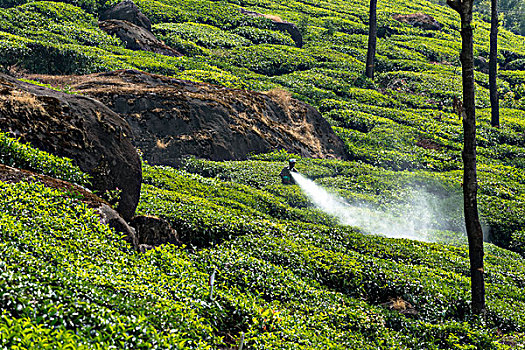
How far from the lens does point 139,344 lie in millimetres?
6680

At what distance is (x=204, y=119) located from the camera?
22.5 meters

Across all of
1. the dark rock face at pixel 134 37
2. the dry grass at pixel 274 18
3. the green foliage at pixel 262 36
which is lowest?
the dark rock face at pixel 134 37

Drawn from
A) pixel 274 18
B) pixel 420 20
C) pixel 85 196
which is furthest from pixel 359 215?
pixel 420 20

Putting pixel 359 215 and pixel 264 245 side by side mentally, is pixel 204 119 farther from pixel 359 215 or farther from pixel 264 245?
pixel 264 245

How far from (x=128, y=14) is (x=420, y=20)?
130 feet

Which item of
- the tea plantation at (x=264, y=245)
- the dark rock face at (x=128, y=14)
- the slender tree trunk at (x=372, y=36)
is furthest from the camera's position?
the slender tree trunk at (x=372, y=36)

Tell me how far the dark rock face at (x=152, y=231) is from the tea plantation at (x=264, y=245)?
52cm

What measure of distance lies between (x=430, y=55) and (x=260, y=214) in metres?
42.7

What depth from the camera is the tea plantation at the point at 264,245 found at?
742 cm

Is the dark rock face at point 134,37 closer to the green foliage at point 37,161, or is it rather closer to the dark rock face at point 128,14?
the dark rock face at point 128,14

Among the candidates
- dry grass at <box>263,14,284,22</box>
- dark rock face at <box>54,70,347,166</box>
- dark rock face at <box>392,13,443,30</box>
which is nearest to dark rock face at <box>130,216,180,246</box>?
dark rock face at <box>54,70,347,166</box>

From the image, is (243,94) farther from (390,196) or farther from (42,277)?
(42,277)

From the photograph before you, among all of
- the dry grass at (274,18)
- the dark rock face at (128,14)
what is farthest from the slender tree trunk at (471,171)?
the dry grass at (274,18)

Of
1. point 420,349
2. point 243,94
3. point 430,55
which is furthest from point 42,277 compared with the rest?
point 430,55
